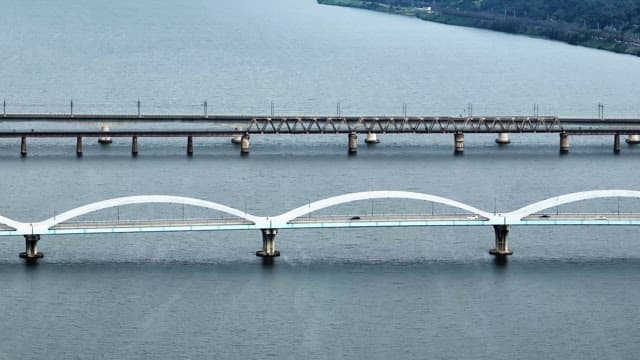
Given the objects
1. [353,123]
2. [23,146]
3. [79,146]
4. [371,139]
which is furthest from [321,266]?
[353,123]

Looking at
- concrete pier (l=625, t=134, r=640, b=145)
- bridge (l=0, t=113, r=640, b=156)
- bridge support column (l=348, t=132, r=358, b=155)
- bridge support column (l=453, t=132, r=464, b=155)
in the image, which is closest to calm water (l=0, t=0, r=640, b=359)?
bridge support column (l=348, t=132, r=358, b=155)

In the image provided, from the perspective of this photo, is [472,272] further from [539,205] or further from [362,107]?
[362,107]

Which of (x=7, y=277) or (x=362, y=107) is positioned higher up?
(x=362, y=107)

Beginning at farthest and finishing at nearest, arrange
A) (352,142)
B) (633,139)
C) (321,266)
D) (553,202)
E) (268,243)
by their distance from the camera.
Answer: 1. (633,139)
2. (352,142)
3. (553,202)
4. (268,243)
5. (321,266)

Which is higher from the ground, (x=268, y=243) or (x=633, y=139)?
(x=633, y=139)

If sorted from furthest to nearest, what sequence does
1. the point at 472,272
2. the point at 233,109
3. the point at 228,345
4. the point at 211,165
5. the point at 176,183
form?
the point at 233,109 → the point at 211,165 → the point at 176,183 → the point at 472,272 → the point at 228,345

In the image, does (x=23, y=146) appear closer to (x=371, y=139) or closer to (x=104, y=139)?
(x=104, y=139)

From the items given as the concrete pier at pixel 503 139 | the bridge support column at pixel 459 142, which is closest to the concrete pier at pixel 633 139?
the concrete pier at pixel 503 139

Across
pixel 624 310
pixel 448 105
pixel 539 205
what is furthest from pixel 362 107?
pixel 624 310
